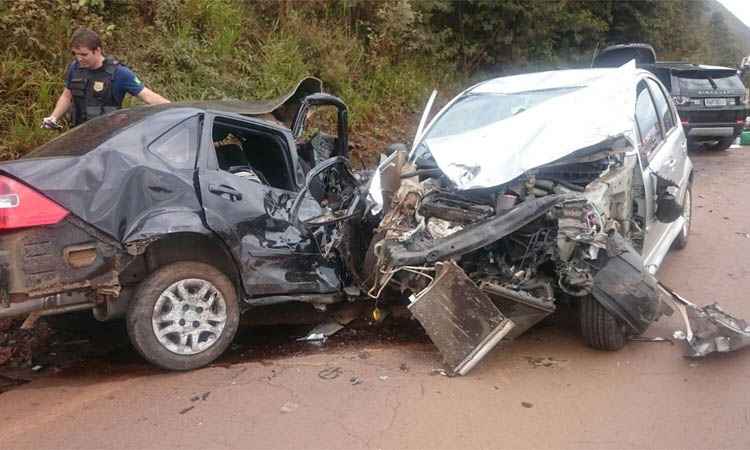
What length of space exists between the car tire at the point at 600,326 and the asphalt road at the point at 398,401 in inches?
3.9

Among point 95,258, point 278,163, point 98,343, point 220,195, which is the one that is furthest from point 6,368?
point 278,163

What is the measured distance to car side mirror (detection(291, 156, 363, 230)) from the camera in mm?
5000

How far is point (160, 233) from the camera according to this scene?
4.03 meters

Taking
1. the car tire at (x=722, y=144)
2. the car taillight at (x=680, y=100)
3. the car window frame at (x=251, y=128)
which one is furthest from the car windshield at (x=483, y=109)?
the car tire at (x=722, y=144)

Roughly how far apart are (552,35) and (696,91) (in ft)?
10.0

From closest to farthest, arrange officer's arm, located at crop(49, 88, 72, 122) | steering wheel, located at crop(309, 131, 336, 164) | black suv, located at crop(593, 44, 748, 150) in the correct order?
officer's arm, located at crop(49, 88, 72, 122)
steering wheel, located at crop(309, 131, 336, 164)
black suv, located at crop(593, 44, 748, 150)

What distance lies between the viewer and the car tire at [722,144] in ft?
44.1

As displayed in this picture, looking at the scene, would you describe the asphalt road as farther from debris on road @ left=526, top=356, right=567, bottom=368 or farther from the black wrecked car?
the black wrecked car

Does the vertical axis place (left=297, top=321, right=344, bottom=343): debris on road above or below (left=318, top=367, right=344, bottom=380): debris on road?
below

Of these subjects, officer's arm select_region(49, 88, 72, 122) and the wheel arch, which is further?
officer's arm select_region(49, 88, 72, 122)

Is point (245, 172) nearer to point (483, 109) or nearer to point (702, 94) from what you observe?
point (483, 109)

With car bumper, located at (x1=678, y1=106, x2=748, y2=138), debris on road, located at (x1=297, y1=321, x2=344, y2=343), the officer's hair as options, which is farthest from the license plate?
the officer's hair

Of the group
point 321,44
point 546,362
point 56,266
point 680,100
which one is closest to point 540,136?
point 546,362

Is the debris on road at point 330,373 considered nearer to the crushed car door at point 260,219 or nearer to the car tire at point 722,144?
the crushed car door at point 260,219
